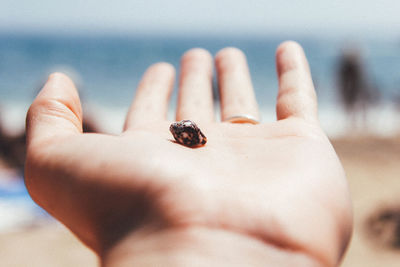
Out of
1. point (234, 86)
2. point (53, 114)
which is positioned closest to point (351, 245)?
point (234, 86)

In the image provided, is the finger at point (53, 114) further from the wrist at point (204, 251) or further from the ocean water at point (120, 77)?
the ocean water at point (120, 77)

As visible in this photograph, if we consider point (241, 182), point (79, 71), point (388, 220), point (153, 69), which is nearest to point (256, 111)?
point (153, 69)

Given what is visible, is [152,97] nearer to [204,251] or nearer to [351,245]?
[204,251]

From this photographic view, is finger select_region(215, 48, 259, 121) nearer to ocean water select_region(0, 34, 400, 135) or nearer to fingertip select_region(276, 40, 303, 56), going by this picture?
fingertip select_region(276, 40, 303, 56)

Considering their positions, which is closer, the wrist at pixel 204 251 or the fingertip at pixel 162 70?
the wrist at pixel 204 251

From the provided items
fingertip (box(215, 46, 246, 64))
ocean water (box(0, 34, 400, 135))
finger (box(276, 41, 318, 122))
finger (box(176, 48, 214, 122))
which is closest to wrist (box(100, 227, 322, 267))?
finger (box(276, 41, 318, 122))

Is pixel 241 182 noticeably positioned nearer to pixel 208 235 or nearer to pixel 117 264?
pixel 208 235

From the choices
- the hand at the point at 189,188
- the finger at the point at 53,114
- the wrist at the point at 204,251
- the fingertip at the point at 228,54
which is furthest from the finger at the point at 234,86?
the wrist at the point at 204,251
